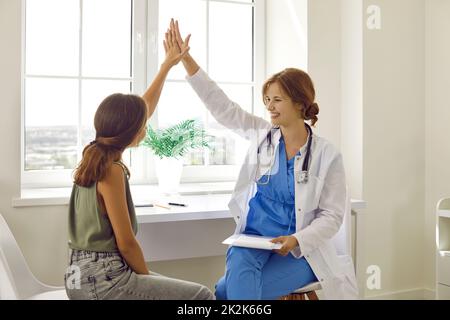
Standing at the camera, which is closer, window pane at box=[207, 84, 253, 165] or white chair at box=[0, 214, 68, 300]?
white chair at box=[0, 214, 68, 300]

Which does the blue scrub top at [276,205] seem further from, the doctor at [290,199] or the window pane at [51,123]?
Answer: the window pane at [51,123]

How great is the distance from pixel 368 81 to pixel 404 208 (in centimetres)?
71

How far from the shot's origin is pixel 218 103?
2166mm

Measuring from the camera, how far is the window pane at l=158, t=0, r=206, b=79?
2879mm

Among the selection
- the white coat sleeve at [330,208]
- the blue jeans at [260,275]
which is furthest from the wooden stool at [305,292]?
the white coat sleeve at [330,208]

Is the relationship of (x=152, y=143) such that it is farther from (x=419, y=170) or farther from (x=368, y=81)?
(x=419, y=170)

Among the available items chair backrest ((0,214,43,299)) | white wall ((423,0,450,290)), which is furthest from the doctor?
white wall ((423,0,450,290))

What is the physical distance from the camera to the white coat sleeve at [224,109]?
215 centimetres

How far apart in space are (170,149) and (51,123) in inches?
24.2

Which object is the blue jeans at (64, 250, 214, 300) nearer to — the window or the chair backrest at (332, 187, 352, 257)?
the chair backrest at (332, 187, 352, 257)

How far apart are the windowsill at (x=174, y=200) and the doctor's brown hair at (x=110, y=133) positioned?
475 millimetres

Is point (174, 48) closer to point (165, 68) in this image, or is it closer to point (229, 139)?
point (165, 68)

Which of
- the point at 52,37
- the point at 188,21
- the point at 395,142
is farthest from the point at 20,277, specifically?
the point at 395,142
